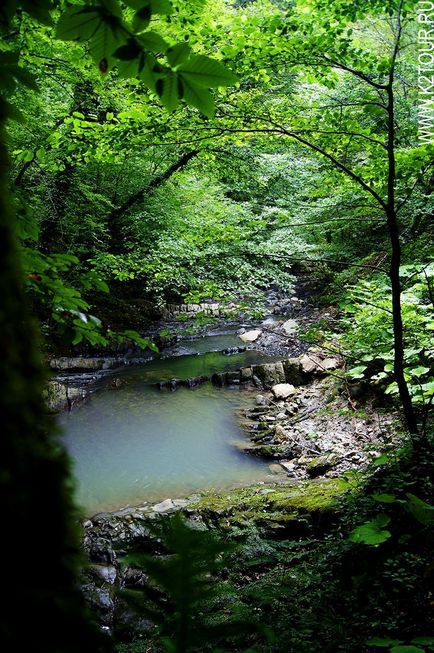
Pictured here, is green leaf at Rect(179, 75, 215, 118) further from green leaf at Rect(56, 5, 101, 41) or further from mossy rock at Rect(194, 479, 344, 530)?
mossy rock at Rect(194, 479, 344, 530)

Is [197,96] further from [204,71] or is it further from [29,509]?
[29,509]

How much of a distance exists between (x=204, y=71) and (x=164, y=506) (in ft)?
20.8

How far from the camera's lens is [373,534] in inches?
106

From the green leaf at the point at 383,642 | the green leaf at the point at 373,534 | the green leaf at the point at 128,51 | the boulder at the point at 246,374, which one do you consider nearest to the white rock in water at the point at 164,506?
the green leaf at the point at 373,534

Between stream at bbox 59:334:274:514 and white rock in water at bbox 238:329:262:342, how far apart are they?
1901mm

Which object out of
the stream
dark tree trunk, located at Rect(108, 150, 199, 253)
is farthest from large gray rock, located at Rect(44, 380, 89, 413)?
dark tree trunk, located at Rect(108, 150, 199, 253)

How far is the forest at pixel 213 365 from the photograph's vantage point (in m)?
0.69

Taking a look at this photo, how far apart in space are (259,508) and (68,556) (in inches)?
218

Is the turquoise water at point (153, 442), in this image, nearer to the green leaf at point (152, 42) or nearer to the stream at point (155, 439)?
the stream at point (155, 439)

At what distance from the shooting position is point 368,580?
107 inches

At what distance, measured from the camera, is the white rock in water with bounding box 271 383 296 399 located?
10.1 m

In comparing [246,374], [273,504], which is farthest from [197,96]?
[246,374]

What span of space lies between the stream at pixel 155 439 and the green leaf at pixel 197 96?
6.48m

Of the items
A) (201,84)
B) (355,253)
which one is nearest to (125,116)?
(201,84)
